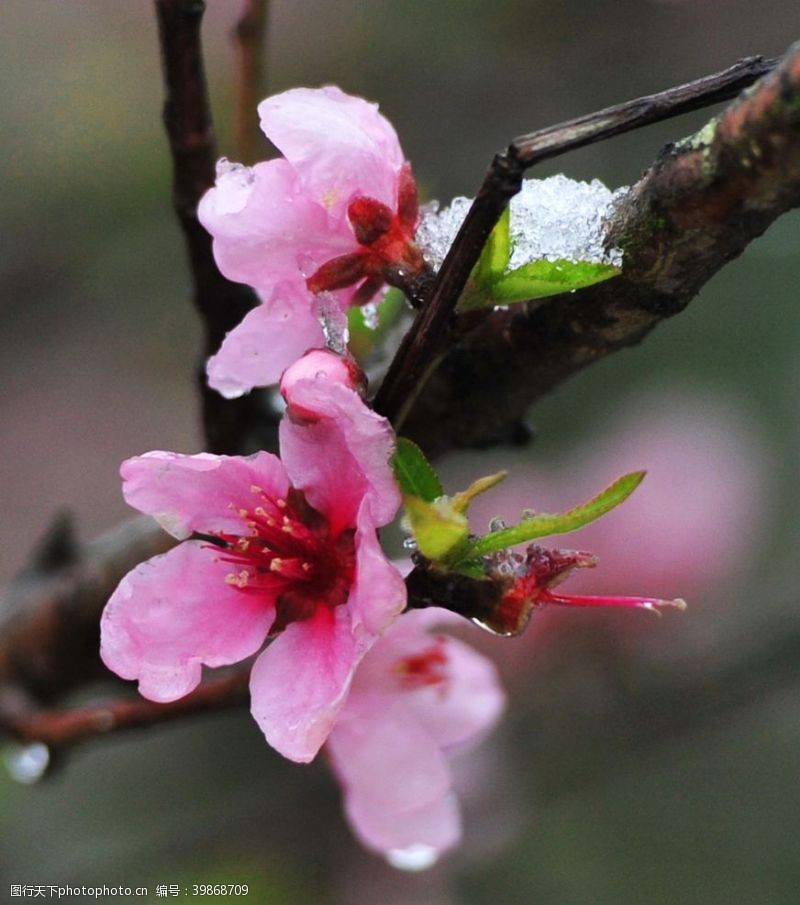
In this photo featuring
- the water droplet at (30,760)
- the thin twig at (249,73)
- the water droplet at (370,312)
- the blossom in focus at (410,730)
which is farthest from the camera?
the water droplet at (30,760)

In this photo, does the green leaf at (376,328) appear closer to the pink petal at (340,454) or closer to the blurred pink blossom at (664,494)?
the pink petal at (340,454)

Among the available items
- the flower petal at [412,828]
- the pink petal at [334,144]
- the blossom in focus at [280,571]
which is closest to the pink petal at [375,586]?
the blossom in focus at [280,571]

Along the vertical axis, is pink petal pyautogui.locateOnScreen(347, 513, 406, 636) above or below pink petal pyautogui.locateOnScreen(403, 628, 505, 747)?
above

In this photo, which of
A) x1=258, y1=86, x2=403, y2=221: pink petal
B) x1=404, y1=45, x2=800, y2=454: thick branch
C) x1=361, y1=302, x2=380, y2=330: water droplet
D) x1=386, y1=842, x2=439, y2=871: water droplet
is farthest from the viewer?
x1=386, y1=842, x2=439, y2=871: water droplet

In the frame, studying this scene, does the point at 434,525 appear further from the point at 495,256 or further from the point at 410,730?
the point at 410,730

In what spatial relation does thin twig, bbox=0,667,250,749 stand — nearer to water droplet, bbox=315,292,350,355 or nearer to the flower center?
the flower center

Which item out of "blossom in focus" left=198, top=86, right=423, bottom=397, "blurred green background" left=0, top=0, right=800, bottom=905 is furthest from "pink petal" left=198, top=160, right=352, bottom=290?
"blurred green background" left=0, top=0, right=800, bottom=905

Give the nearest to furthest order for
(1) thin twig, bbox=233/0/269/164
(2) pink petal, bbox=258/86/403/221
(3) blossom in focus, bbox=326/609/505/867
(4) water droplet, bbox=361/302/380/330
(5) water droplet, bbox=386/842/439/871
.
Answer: (2) pink petal, bbox=258/86/403/221 < (4) water droplet, bbox=361/302/380/330 < (3) blossom in focus, bbox=326/609/505/867 < (5) water droplet, bbox=386/842/439/871 < (1) thin twig, bbox=233/0/269/164
